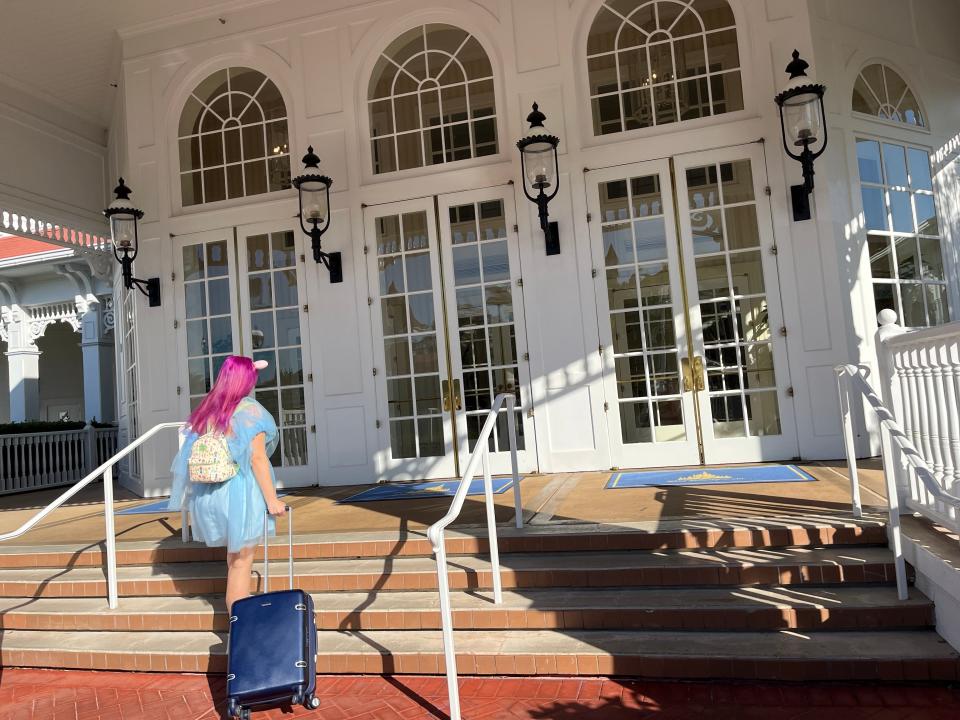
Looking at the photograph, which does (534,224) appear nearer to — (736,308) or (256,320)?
(736,308)

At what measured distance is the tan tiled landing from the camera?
4422 millimetres

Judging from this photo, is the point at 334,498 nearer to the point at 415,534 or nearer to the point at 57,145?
the point at 415,534

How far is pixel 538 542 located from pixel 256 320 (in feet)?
15.6

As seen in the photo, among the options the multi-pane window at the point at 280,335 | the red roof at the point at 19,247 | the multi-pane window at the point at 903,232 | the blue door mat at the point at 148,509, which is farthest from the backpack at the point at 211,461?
the red roof at the point at 19,247

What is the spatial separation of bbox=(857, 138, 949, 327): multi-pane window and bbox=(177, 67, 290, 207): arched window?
5950 millimetres

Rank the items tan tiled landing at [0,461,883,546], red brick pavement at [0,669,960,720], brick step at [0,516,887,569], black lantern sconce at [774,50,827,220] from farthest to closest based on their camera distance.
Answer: black lantern sconce at [774,50,827,220], tan tiled landing at [0,461,883,546], brick step at [0,516,887,569], red brick pavement at [0,669,960,720]

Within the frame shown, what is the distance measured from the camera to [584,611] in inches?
135

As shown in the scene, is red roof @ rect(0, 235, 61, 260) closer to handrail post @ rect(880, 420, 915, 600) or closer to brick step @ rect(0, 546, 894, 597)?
brick step @ rect(0, 546, 894, 597)

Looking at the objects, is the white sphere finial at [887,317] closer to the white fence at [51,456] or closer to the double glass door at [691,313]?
the double glass door at [691,313]

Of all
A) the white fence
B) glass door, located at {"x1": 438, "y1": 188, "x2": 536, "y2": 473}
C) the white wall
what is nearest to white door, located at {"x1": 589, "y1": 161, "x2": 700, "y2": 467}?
glass door, located at {"x1": 438, "y1": 188, "x2": 536, "y2": 473}

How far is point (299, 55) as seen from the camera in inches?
303

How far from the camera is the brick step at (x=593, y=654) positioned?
2.88m

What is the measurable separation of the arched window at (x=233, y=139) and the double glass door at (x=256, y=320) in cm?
57

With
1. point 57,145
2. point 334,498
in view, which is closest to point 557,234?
point 334,498
